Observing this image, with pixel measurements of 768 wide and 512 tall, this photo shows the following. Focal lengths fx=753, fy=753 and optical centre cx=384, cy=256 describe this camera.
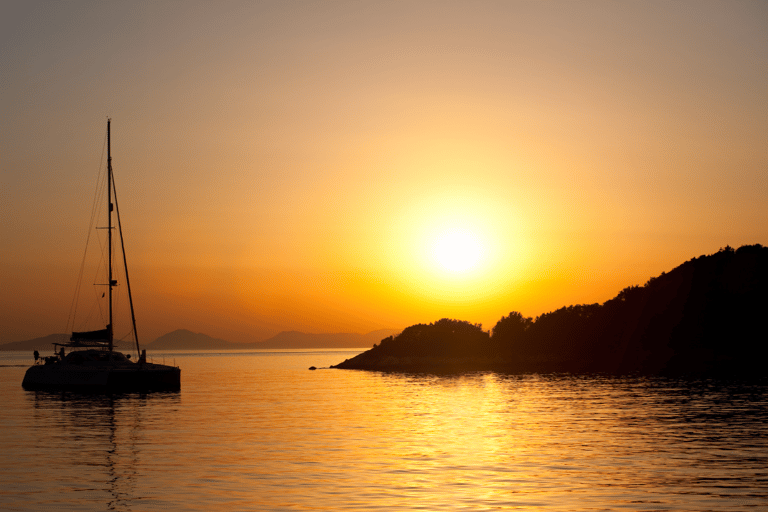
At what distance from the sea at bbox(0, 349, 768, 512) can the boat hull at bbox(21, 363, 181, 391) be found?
11.0 metres

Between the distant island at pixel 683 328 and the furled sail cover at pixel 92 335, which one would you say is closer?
the furled sail cover at pixel 92 335

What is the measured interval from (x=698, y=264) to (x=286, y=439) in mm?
162974

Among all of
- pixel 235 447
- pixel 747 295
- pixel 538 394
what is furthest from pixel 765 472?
pixel 747 295

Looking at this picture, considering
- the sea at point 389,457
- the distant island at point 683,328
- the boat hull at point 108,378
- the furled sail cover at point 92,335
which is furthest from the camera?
the distant island at point 683,328

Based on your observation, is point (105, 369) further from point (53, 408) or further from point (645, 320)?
point (645, 320)

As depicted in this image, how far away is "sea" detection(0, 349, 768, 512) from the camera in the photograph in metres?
24.3

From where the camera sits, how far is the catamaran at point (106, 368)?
76.3 m

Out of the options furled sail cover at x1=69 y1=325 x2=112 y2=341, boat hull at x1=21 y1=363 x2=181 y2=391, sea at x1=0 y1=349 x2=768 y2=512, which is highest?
furled sail cover at x1=69 y1=325 x2=112 y2=341

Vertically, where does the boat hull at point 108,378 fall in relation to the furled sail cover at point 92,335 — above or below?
below

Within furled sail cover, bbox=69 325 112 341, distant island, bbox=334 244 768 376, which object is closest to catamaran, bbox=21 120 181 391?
furled sail cover, bbox=69 325 112 341

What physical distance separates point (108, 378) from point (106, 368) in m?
1.17

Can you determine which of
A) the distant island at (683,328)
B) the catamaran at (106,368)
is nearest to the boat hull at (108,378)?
the catamaran at (106,368)

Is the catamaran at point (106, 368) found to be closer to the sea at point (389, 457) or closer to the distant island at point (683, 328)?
the sea at point (389, 457)

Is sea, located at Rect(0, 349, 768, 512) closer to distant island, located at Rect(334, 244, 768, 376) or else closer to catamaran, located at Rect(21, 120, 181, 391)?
catamaran, located at Rect(21, 120, 181, 391)
